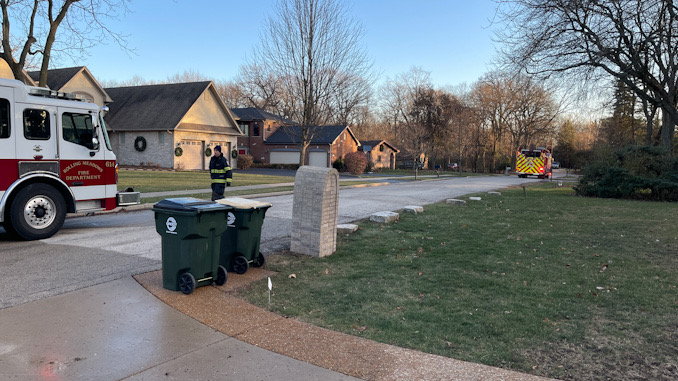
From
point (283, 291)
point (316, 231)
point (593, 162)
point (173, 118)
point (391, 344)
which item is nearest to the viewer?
point (391, 344)

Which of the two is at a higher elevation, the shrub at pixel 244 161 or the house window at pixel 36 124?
the house window at pixel 36 124

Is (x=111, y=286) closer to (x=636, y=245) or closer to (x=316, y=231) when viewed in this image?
(x=316, y=231)

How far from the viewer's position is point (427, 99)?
63.5 metres

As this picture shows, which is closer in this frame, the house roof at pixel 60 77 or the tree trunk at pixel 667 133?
the tree trunk at pixel 667 133

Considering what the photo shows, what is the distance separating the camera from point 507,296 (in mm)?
5418

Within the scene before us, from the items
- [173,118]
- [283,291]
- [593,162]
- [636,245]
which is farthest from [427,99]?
[283,291]

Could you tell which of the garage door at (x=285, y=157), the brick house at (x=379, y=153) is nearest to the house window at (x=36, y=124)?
the garage door at (x=285, y=157)

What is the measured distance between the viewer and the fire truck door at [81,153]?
888 cm

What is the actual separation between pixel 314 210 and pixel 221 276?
2017 millimetres

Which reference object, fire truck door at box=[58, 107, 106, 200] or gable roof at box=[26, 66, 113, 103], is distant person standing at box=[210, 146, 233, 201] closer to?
fire truck door at box=[58, 107, 106, 200]

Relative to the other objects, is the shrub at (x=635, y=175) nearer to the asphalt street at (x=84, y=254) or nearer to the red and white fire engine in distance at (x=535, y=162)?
the asphalt street at (x=84, y=254)

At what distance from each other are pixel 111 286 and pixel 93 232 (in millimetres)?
4422

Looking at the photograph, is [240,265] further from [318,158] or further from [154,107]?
[318,158]

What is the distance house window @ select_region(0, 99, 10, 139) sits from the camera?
8.05 meters
